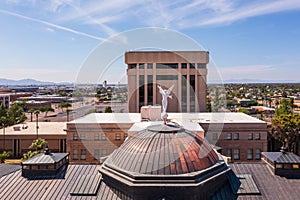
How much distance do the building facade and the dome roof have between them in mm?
51544

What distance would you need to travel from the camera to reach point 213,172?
21156 mm

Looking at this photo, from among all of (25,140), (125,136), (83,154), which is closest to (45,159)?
(83,154)

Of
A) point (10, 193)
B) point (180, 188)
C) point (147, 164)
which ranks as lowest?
point (10, 193)

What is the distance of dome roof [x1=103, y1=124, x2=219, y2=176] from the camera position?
20.4 metres

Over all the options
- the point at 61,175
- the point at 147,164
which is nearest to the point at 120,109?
the point at 61,175

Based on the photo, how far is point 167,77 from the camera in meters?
76.4

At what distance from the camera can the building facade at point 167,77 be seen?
75500 millimetres

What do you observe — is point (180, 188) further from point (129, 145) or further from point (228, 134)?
point (228, 134)

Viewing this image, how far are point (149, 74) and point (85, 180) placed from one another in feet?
179

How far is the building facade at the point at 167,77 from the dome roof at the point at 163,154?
51.5 metres

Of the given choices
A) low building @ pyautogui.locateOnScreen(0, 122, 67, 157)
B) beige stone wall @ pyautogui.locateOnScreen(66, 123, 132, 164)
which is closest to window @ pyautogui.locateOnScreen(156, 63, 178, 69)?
low building @ pyautogui.locateOnScreen(0, 122, 67, 157)

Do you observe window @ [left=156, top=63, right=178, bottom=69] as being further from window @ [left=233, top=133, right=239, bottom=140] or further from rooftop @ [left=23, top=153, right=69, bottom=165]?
rooftop @ [left=23, top=153, right=69, bottom=165]

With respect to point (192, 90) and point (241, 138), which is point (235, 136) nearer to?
point (241, 138)

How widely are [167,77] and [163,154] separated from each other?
185 feet
